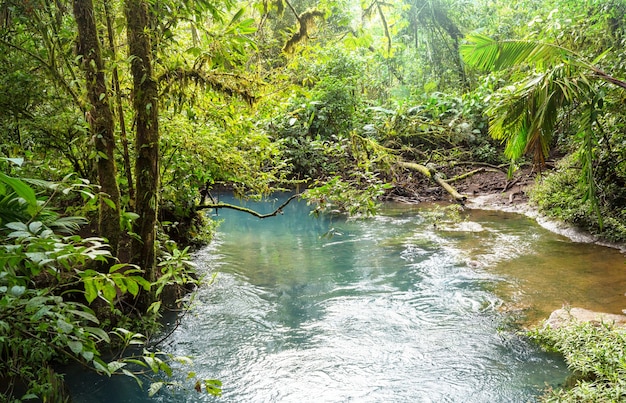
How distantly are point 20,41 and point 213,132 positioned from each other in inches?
95.8

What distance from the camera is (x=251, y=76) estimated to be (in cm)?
548

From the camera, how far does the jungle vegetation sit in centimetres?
219

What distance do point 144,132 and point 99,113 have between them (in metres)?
0.54

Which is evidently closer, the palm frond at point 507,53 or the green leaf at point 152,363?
the green leaf at point 152,363

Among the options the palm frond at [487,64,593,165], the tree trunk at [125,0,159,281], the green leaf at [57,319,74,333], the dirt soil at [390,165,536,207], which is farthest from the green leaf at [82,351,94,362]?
the dirt soil at [390,165,536,207]

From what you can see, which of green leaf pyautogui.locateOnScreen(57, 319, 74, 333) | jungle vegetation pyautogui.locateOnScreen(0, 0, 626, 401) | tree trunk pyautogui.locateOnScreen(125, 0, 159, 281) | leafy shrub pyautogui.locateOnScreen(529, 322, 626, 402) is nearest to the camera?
green leaf pyautogui.locateOnScreen(57, 319, 74, 333)

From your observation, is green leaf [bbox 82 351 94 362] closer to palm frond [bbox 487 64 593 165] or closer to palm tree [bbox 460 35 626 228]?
palm tree [bbox 460 35 626 228]

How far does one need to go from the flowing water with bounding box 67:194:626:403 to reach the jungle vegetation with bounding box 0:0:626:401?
1.90 feet

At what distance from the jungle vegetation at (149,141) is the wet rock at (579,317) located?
1213mm

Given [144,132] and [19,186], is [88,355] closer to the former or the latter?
[19,186]

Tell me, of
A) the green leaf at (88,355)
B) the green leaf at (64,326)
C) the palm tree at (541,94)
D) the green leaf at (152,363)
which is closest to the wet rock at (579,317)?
the palm tree at (541,94)

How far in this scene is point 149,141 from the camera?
4.78m

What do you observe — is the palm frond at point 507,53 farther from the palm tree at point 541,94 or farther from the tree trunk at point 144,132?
the tree trunk at point 144,132

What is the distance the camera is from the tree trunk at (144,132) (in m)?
4.48
